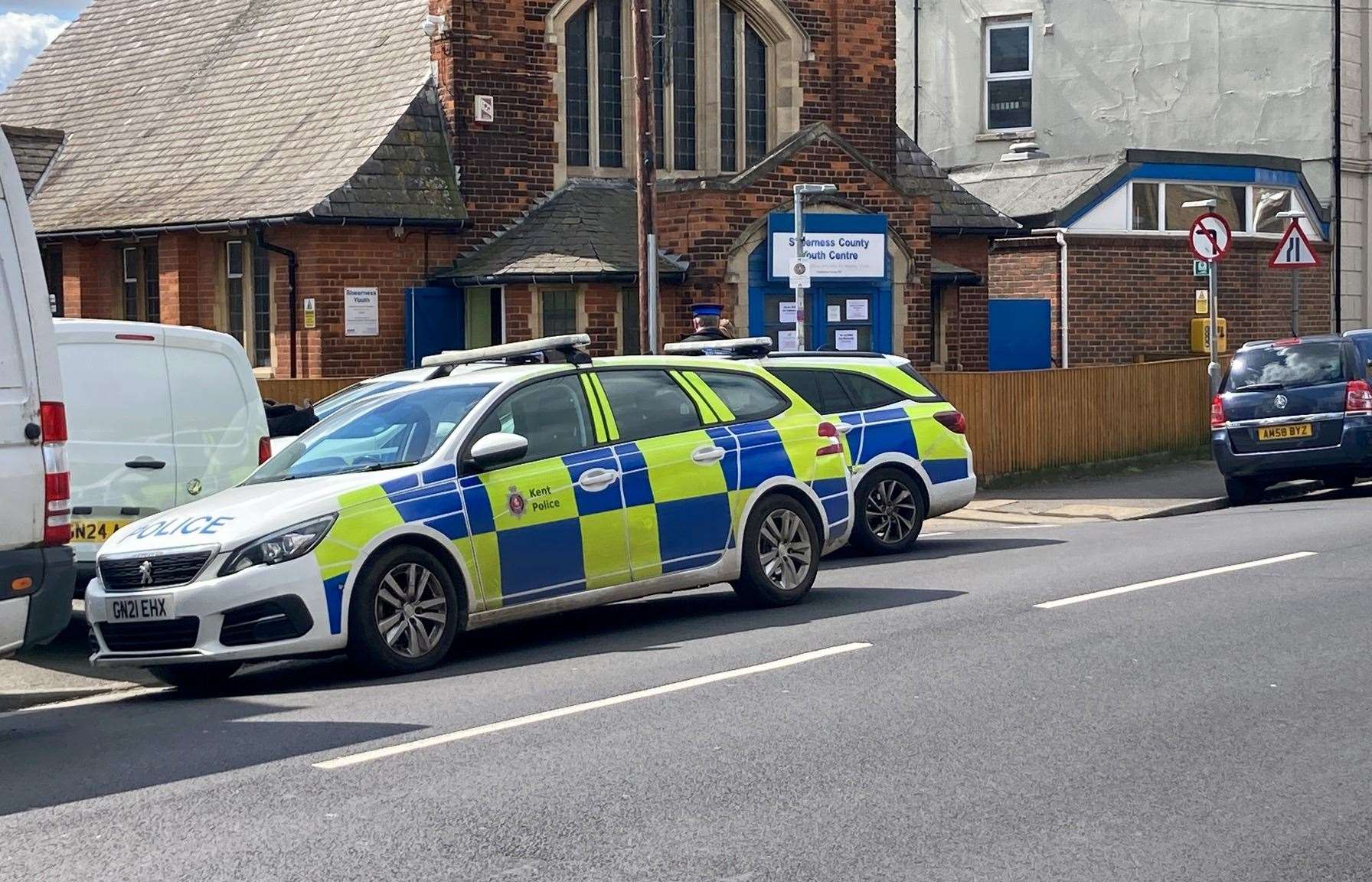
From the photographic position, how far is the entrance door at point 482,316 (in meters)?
22.6

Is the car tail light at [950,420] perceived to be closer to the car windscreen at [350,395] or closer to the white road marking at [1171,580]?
the white road marking at [1171,580]

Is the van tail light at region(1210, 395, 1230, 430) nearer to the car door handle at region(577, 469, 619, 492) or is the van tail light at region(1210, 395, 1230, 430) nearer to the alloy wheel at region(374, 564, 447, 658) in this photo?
the car door handle at region(577, 469, 619, 492)

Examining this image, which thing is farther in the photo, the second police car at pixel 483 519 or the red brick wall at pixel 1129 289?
the red brick wall at pixel 1129 289

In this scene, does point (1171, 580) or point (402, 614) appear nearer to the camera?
point (402, 614)

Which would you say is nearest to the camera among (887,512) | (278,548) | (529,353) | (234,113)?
(278,548)

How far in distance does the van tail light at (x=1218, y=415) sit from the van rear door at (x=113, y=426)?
11.4 metres

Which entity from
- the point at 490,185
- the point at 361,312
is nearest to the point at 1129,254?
the point at 490,185

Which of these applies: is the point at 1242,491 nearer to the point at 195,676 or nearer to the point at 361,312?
the point at 361,312

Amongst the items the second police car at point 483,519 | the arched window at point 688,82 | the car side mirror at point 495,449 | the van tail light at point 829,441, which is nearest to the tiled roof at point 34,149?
the arched window at point 688,82

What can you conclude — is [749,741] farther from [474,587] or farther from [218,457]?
[218,457]

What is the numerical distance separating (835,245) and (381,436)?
12.9 m

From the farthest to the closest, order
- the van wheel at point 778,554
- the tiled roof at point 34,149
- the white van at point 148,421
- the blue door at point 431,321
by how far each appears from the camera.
A: 1. the tiled roof at point 34,149
2. the blue door at point 431,321
3. the van wheel at point 778,554
4. the white van at point 148,421

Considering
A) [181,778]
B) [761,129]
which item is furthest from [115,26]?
[181,778]

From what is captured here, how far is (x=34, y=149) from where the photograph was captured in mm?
28109
